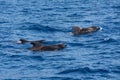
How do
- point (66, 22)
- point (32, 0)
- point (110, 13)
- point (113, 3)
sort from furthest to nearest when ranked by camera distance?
point (32, 0) → point (113, 3) → point (110, 13) → point (66, 22)

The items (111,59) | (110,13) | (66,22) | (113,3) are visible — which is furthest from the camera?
(113,3)

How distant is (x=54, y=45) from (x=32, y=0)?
21.4m

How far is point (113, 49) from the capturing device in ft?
77.4

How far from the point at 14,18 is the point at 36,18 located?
1.48 m

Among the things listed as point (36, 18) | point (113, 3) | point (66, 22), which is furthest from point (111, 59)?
point (113, 3)

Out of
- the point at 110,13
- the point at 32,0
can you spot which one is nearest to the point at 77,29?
the point at 110,13

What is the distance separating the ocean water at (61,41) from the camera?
20078 mm

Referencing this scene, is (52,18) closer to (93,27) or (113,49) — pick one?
(93,27)

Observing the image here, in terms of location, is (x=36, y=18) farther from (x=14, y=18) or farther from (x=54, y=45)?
(x=54, y=45)

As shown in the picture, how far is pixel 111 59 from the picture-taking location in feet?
71.5

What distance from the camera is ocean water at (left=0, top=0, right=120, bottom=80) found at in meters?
20.1

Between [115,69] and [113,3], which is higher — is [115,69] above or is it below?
below

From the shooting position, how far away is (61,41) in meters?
25.8

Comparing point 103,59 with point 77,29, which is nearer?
point 103,59
